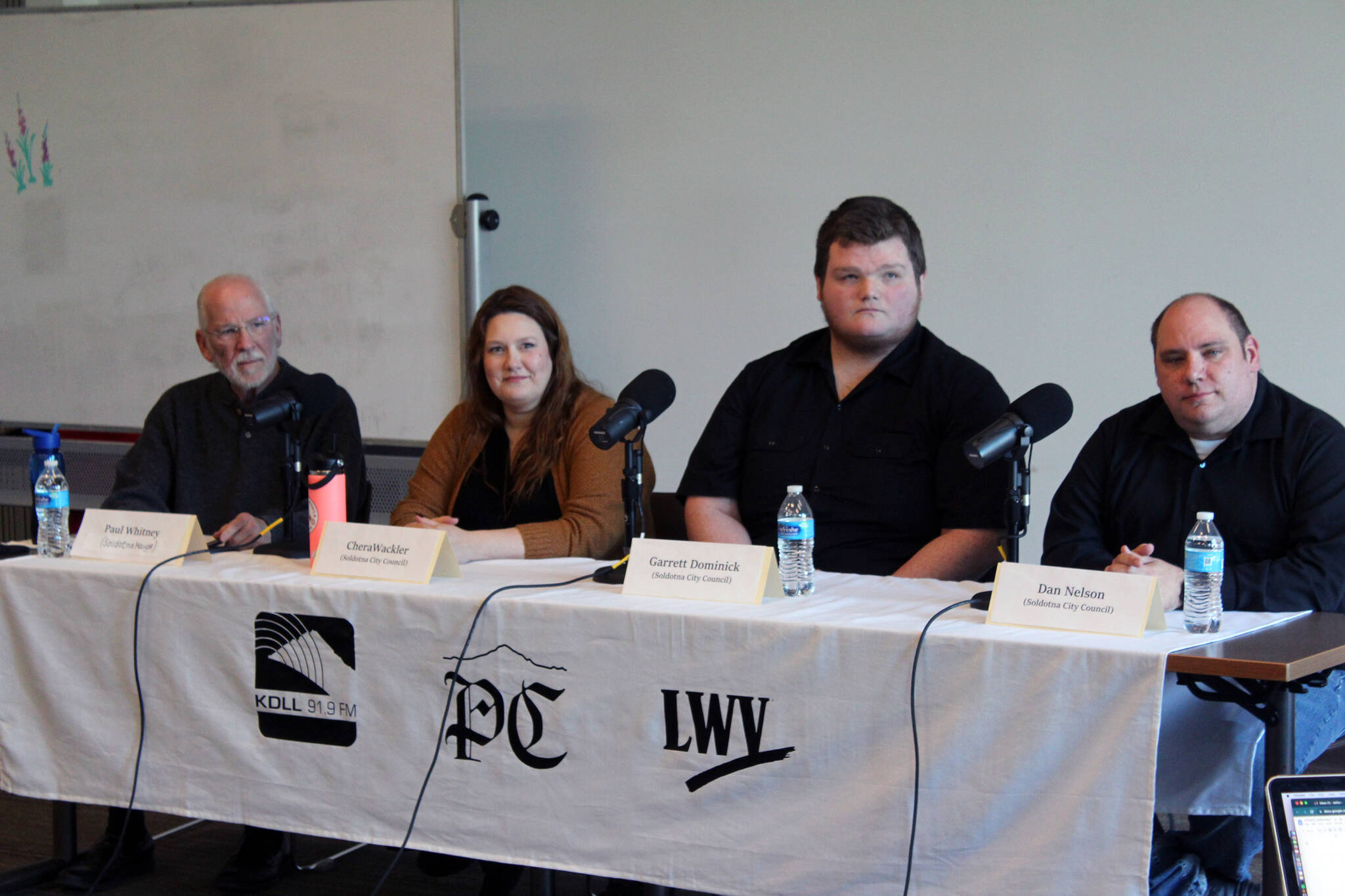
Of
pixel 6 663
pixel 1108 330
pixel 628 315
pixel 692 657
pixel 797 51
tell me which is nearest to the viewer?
pixel 692 657

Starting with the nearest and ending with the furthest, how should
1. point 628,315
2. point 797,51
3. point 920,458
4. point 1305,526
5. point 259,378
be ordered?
1. point 1305,526
2. point 920,458
3. point 259,378
4. point 797,51
5. point 628,315

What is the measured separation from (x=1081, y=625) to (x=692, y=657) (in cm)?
56

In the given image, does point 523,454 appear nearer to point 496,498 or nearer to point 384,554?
point 496,498

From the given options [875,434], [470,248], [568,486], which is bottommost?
[568,486]

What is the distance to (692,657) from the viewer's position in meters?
1.87

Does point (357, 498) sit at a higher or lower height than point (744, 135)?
lower

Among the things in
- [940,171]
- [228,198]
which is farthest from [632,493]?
[228,198]

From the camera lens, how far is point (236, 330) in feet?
9.78

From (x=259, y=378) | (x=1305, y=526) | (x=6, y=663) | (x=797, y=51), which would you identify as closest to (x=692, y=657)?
(x=1305, y=526)

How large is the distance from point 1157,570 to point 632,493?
868 mm

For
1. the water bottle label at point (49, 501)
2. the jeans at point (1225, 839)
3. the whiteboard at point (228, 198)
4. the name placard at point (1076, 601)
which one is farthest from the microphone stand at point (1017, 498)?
the whiteboard at point (228, 198)

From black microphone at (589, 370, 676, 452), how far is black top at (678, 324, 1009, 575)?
1.68 ft

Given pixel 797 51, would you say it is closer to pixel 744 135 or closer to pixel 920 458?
pixel 744 135

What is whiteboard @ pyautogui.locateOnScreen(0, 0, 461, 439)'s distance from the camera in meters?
3.77
